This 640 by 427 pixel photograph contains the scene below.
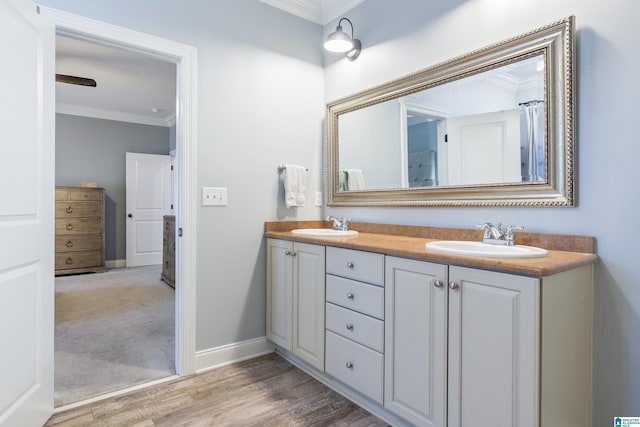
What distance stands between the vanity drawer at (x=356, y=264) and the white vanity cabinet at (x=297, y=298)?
9 cm

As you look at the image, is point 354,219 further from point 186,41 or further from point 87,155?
point 87,155

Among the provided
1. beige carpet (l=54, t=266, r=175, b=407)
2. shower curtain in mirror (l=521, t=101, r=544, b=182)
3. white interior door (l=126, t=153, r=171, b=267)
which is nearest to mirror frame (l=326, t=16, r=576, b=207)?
shower curtain in mirror (l=521, t=101, r=544, b=182)

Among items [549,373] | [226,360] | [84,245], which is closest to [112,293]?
[84,245]

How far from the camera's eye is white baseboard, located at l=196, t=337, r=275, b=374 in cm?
220

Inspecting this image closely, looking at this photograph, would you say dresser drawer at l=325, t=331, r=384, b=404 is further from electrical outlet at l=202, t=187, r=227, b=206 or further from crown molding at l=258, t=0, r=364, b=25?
crown molding at l=258, t=0, r=364, b=25

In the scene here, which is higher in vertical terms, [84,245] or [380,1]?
[380,1]

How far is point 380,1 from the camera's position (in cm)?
228

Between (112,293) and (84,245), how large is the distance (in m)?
1.56

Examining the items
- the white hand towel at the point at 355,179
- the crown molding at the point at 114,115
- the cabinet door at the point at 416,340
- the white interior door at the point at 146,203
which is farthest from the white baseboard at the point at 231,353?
the crown molding at the point at 114,115

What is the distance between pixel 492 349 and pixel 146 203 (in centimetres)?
592

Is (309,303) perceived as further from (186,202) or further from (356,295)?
(186,202)

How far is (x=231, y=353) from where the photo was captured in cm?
231

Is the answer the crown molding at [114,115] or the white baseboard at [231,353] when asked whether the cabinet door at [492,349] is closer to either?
the white baseboard at [231,353]

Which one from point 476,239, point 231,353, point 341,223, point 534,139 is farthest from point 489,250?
point 231,353
